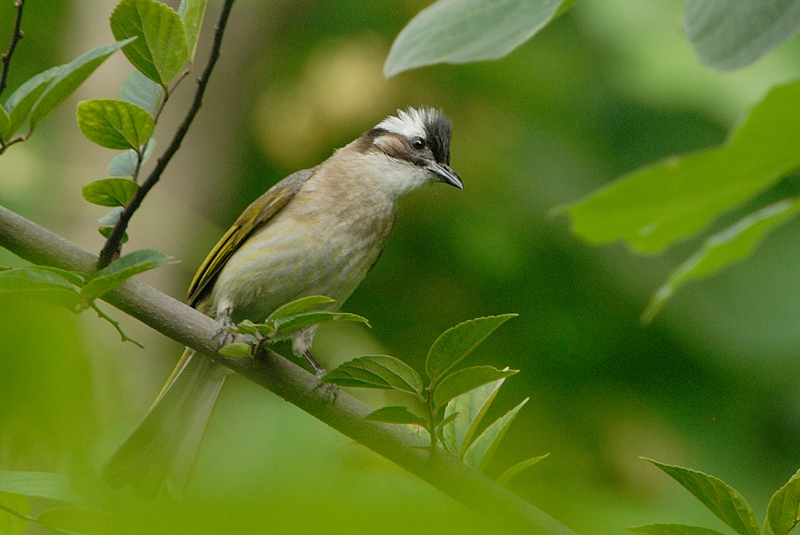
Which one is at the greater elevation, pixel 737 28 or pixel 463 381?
pixel 737 28

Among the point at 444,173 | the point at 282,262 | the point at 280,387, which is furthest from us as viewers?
the point at 444,173

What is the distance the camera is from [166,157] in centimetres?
127

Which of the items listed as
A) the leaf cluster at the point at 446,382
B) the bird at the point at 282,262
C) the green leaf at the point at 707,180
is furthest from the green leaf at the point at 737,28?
the bird at the point at 282,262

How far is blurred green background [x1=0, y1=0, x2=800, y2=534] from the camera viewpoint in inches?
149

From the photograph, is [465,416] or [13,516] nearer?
[13,516]

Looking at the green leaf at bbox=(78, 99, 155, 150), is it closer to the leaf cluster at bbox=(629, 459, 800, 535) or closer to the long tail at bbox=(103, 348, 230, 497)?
the leaf cluster at bbox=(629, 459, 800, 535)

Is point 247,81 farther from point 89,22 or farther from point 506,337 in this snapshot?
point 506,337

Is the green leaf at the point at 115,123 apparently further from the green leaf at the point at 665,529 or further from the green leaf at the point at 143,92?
the green leaf at the point at 665,529

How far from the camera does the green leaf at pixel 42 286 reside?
3.08 ft

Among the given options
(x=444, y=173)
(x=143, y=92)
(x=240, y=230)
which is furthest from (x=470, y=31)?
(x=444, y=173)

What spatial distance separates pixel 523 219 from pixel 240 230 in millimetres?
1888

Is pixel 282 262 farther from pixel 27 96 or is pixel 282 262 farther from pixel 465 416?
pixel 27 96

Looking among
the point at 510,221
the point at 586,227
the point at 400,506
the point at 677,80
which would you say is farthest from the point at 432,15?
the point at 510,221

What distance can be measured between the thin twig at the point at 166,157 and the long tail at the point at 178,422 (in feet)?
3.00
